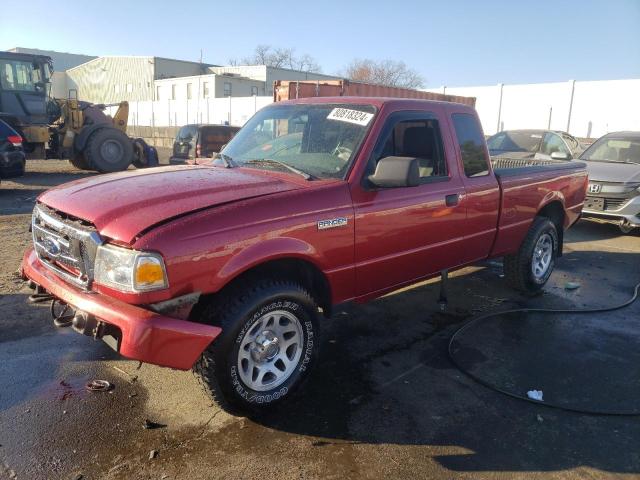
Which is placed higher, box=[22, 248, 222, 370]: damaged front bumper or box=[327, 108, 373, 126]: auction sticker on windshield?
box=[327, 108, 373, 126]: auction sticker on windshield

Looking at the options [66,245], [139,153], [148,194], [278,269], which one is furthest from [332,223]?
[139,153]

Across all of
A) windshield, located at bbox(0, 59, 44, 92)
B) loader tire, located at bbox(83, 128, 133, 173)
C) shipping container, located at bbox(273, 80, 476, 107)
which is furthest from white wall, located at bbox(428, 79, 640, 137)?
windshield, located at bbox(0, 59, 44, 92)

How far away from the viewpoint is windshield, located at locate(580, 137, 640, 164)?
969 centimetres

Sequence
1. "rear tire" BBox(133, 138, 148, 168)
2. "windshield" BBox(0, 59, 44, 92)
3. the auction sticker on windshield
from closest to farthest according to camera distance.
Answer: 1. the auction sticker on windshield
2. "windshield" BBox(0, 59, 44, 92)
3. "rear tire" BBox(133, 138, 148, 168)

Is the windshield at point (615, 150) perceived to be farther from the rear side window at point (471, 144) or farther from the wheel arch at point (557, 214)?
the rear side window at point (471, 144)

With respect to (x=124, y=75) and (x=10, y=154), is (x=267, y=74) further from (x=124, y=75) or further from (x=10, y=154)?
(x=10, y=154)

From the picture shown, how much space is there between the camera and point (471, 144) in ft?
15.5

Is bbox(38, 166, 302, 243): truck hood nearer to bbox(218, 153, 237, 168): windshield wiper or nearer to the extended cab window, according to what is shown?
bbox(218, 153, 237, 168): windshield wiper

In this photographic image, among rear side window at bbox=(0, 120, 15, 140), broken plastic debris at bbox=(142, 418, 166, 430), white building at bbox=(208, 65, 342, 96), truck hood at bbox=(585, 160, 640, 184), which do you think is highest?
white building at bbox=(208, 65, 342, 96)

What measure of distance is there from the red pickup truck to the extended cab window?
14 mm

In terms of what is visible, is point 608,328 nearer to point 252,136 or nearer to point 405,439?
point 405,439

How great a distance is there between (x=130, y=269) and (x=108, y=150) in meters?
15.2

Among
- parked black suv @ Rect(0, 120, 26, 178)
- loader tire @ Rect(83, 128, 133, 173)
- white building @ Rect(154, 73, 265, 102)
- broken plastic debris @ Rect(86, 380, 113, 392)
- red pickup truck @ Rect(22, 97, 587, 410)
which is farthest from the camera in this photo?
white building @ Rect(154, 73, 265, 102)

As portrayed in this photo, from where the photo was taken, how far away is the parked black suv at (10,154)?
38.3ft
